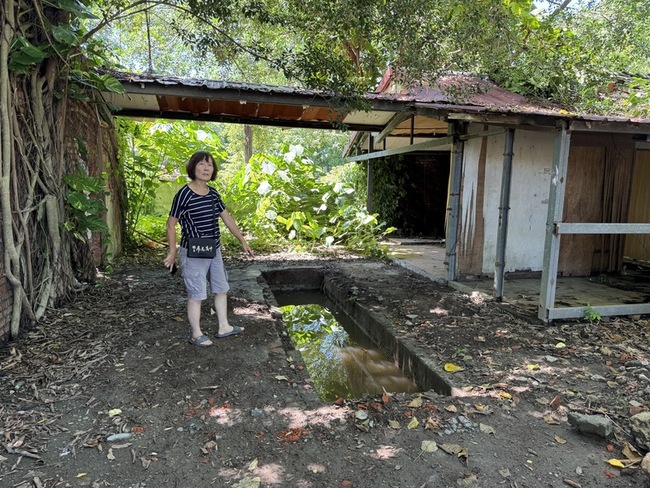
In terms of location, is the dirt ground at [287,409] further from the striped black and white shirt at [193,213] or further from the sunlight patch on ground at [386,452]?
the striped black and white shirt at [193,213]

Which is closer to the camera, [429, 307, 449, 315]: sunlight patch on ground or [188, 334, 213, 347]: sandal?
[188, 334, 213, 347]: sandal

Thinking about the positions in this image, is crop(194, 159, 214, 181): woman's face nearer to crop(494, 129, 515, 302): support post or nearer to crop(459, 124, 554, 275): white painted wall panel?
crop(494, 129, 515, 302): support post

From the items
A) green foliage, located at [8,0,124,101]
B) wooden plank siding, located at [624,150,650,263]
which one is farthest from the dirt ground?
wooden plank siding, located at [624,150,650,263]

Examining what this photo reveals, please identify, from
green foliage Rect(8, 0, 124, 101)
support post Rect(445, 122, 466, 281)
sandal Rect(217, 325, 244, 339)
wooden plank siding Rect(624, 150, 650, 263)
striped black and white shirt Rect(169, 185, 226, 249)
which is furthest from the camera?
wooden plank siding Rect(624, 150, 650, 263)

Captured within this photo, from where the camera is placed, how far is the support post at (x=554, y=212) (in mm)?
4863

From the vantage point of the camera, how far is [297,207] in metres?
Answer: 11.3

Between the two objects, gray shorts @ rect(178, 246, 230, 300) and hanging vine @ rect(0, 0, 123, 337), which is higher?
hanging vine @ rect(0, 0, 123, 337)

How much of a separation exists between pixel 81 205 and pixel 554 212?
17.6 feet

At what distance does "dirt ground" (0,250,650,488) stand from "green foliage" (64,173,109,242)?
2.93ft

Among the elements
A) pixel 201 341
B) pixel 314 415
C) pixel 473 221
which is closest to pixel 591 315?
pixel 473 221

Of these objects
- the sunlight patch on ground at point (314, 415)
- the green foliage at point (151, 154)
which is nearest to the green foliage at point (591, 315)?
the sunlight patch on ground at point (314, 415)

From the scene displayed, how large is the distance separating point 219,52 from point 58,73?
1.86 metres

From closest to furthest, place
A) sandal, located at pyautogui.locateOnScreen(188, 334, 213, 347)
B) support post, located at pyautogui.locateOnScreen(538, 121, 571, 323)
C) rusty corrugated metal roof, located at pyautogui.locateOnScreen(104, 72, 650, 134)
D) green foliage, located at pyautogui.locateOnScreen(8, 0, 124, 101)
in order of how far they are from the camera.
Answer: green foliage, located at pyautogui.locateOnScreen(8, 0, 124, 101) < sandal, located at pyautogui.locateOnScreen(188, 334, 213, 347) < support post, located at pyautogui.locateOnScreen(538, 121, 571, 323) < rusty corrugated metal roof, located at pyautogui.locateOnScreen(104, 72, 650, 134)

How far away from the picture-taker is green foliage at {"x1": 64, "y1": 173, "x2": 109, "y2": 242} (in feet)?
16.2
